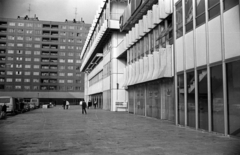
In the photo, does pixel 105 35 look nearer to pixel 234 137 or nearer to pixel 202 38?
pixel 202 38

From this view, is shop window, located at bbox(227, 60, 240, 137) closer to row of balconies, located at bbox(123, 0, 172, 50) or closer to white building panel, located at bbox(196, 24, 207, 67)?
white building panel, located at bbox(196, 24, 207, 67)

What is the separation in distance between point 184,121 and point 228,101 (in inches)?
179

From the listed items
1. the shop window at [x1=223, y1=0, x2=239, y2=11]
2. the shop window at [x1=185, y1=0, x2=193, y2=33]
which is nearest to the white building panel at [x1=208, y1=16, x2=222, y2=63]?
the shop window at [x1=223, y1=0, x2=239, y2=11]

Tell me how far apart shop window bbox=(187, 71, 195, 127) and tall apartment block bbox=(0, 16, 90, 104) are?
9567 cm

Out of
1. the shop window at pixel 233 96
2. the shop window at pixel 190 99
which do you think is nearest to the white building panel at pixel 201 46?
the shop window at pixel 190 99

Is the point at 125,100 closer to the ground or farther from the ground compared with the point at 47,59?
closer to the ground

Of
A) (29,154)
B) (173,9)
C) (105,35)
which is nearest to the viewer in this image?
(29,154)

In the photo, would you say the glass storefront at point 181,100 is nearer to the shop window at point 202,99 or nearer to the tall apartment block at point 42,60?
the shop window at point 202,99

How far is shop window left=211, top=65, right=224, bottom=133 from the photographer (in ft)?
37.1

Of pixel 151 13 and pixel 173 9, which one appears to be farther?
pixel 151 13

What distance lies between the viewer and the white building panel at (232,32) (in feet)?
33.9

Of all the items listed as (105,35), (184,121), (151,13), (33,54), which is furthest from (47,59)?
(184,121)

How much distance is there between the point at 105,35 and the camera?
125 feet

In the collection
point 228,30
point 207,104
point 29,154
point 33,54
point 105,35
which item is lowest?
point 29,154
